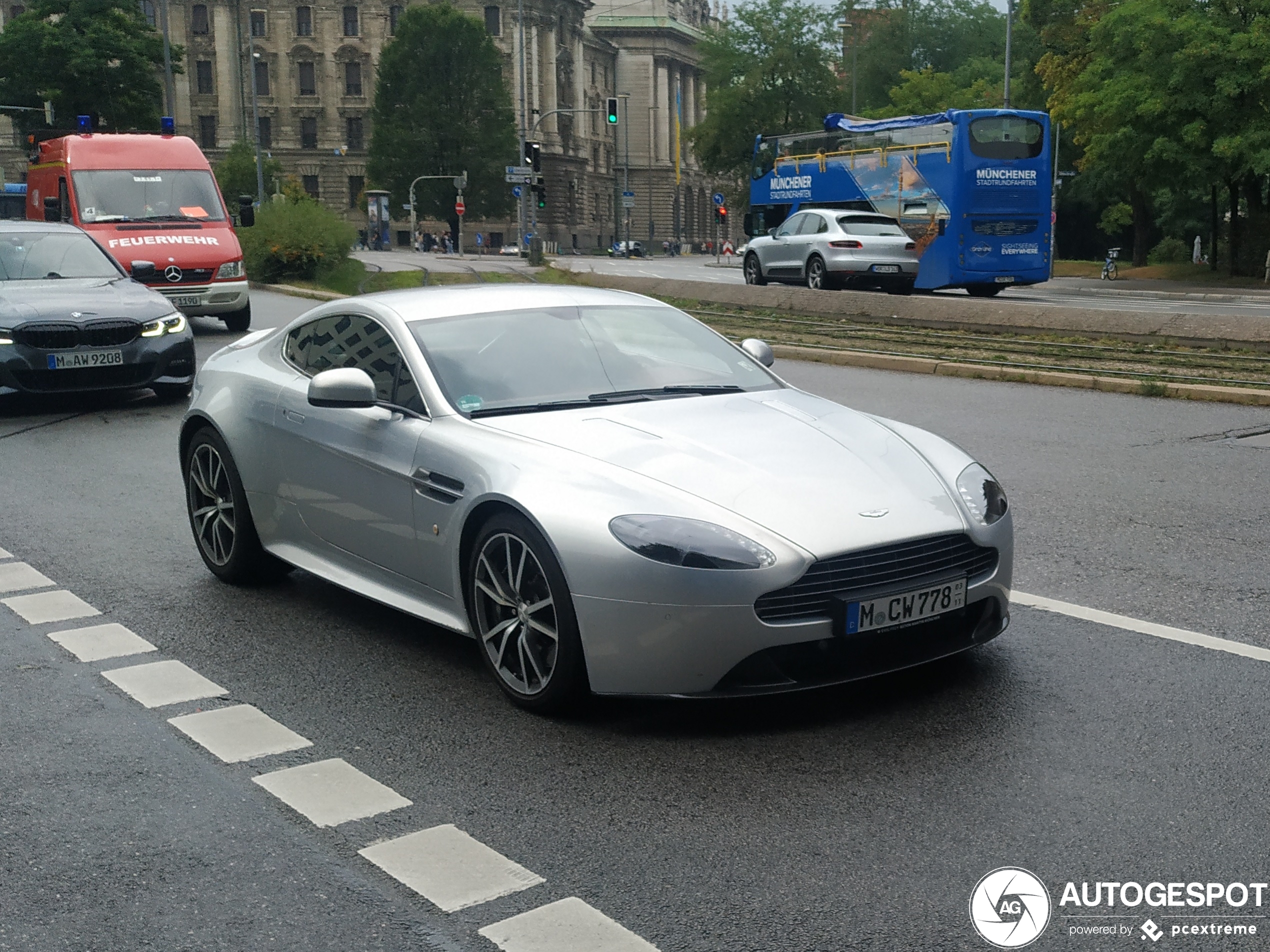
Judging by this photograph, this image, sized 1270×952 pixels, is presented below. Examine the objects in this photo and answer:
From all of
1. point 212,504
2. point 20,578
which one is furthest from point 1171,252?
point 20,578

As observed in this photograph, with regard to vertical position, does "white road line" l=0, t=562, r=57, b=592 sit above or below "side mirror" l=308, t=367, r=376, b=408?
below

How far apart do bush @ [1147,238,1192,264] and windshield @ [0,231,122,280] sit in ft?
162

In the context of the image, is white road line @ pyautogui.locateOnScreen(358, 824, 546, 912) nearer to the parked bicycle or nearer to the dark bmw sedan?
the dark bmw sedan

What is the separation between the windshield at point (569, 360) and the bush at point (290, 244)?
27676mm

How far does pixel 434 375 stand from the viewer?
18.8 feet

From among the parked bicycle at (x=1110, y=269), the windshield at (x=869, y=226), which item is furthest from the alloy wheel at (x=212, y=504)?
the parked bicycle at (x=1110, y=269)

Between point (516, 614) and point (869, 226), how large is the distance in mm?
25430

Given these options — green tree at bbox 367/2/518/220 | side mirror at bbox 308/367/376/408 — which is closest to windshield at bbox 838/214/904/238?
side mirror at bbox 308/367/376/408

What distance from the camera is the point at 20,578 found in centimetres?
699

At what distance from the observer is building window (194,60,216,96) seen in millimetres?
108500

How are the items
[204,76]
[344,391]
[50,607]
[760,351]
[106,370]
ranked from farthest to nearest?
[204,76]
[106,370]
[760,351]
[50,607]
[344,391]

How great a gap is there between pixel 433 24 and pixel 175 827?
96.5 m

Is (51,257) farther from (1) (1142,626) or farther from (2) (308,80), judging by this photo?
(2) (308,80)

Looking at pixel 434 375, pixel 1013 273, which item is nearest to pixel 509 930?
pixel 434 375
